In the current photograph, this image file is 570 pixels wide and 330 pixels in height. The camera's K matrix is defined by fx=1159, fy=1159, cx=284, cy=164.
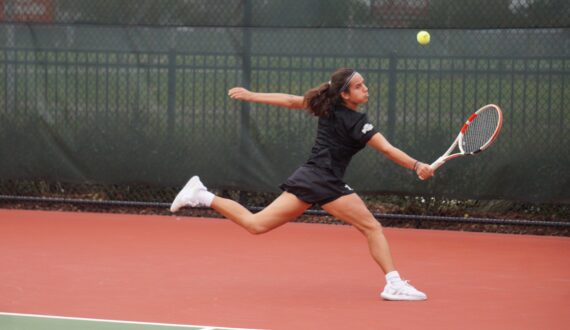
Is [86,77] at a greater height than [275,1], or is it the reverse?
[275,1]

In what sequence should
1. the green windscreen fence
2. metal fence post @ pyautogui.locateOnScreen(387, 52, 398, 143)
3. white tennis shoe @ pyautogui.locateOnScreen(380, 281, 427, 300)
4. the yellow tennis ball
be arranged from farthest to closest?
metal fence post @ pyautogui.locateOnScreen(387, 52, 398, 143) → the yellow tennis ball → the green windscreen fence → white tennis shoe @ pyautogui.locateOnScreen(380, 281, 427, 300)

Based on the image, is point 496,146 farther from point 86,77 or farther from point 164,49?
point 86,77

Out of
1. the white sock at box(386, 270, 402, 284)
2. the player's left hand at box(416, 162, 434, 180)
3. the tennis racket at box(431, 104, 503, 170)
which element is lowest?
the white sock at box(386, 270, 402, 284)

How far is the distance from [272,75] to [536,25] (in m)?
2.26

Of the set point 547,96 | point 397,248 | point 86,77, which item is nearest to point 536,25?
point 547,96

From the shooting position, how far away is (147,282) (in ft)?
23.2

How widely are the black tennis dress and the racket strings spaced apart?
839mm

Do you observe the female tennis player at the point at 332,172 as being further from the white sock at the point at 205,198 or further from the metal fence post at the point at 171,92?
the metal fence post at the point at 171,92

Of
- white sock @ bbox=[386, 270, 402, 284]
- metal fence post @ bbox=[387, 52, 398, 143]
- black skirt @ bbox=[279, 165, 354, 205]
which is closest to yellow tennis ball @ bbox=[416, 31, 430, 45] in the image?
metal fence post @ bbox=[387, 52, 398, 143]

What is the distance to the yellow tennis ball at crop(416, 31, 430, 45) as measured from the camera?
953 centimetres

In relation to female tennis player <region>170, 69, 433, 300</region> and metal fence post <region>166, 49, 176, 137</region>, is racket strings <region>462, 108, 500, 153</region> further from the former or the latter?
metal fence post <region>166, 49, 176, 137</region>

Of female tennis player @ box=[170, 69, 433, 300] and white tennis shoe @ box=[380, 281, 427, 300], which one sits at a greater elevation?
female tennis player @ box=[170, 69, 433, 300]

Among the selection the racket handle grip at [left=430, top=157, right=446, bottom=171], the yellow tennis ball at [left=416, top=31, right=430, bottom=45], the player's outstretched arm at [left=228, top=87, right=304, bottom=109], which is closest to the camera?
the racket handle grip at [left=430, top=157, right=446, bottom=171]

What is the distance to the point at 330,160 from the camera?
21.8 feet
